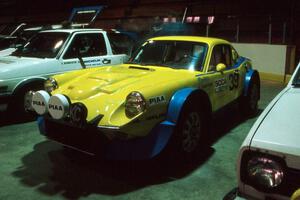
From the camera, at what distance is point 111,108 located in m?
3.63

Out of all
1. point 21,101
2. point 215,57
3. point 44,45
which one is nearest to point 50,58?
point 44,45

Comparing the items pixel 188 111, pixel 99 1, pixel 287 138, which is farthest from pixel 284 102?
pixel 99 1

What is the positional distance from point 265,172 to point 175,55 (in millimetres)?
3190

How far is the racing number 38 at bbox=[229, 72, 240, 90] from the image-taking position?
17.3 ft

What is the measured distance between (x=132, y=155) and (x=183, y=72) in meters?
1.47

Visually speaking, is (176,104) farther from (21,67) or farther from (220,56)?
(21,67)

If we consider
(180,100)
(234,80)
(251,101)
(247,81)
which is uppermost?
(180,100)

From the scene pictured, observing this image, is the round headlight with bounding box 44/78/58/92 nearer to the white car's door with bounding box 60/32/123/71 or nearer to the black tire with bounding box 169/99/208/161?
the white car's door with bounding box 60/32/123/71

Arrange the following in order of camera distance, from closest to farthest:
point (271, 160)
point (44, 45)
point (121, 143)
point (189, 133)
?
point (271, 160)
point (121, 143)
point (189, 133)
point (44, 45)

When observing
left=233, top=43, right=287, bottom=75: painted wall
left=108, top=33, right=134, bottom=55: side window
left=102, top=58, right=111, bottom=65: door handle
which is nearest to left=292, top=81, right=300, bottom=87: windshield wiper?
left=102, top=58, right=111, bottom=65: door handle

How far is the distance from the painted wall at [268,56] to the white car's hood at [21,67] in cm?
691

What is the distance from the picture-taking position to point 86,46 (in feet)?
22.0

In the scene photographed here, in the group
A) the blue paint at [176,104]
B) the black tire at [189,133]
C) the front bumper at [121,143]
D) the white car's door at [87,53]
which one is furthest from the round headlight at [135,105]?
the white car's door at [87,53]

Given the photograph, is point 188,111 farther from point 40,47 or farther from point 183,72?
point 40,47
